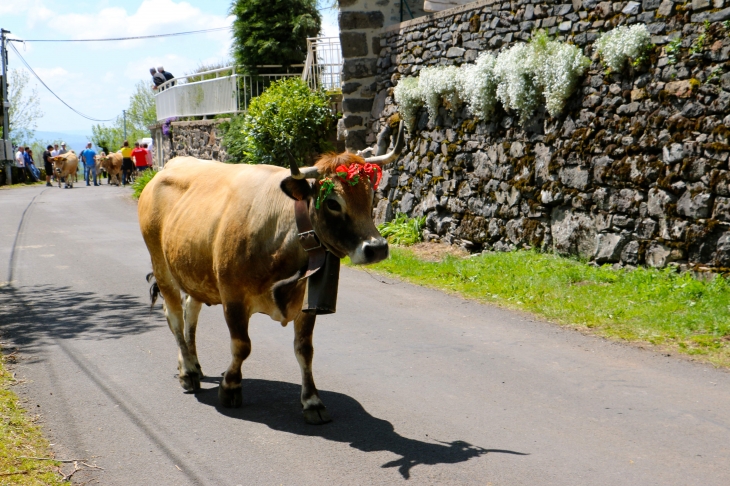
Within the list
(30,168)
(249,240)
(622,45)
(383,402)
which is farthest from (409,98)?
(30,168)

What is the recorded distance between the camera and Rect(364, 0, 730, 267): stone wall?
9195mm

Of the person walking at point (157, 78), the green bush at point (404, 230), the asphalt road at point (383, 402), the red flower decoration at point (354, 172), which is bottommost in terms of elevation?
the asphalt road at point (383, 402)

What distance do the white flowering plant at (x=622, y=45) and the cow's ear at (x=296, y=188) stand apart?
6.19m

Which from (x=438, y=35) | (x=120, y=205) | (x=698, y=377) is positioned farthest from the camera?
(x=120, y=205)

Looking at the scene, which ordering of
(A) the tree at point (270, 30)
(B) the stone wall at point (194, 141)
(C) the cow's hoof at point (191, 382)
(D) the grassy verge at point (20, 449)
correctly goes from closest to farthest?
(D) the grassy verge at point (20, 449) → (C) the cow's hoof at point (191, 382) → (A) the tree at point (270, 30) → (B) the stone wall at point (194, 141)

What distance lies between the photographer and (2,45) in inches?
1433

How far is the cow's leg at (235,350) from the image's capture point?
5.64 meters

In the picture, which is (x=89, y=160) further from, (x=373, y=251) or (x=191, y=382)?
(x=373, y=251)

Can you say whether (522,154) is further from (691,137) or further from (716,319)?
(716,319)

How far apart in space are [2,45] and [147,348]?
33661 mm

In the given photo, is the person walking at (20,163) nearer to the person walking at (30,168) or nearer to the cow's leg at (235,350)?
the person walking at (30,168)

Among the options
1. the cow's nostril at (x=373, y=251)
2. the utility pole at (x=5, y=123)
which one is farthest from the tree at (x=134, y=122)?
the cow's nostril at (x=373, y=251)

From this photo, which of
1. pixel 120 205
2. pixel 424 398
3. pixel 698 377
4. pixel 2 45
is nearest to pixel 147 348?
pixel 424 398

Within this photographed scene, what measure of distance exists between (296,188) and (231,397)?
1692mm
